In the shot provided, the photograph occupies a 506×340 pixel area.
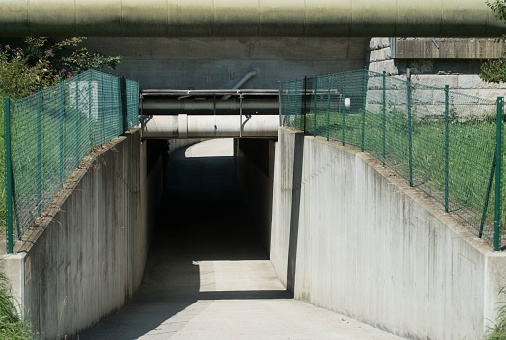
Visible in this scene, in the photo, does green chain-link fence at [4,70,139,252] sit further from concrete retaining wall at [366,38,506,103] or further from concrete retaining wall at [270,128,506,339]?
concrete retaining wall at [366,38,506,103]

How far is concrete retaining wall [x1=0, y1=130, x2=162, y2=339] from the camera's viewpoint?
7410mm

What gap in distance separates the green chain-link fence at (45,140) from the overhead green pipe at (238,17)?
3.35 ft

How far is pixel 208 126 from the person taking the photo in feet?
71.9

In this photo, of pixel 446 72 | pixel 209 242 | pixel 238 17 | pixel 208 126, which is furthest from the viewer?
pixel 209 242

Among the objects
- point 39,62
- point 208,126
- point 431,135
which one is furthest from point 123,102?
point 431,135

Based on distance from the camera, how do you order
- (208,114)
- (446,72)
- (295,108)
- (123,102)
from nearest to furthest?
1. (123,102)
2. (295,108)
3. (446,72)
4. (208,114)

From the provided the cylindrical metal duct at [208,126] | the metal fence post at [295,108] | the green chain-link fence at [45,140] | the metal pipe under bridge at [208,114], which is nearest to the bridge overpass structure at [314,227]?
the green chain-link fence at [45,140]

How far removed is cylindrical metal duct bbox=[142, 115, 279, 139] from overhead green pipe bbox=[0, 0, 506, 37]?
35.6 ft

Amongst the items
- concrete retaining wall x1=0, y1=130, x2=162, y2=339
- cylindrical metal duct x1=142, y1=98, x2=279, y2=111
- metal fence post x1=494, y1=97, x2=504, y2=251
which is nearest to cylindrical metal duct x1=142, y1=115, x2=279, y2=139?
cylindrical metal duct x1=142, y1=98, x2=279, y2=111

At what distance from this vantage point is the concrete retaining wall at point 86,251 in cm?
741

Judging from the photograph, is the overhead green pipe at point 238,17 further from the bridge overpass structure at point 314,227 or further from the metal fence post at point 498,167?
the metal fence post at point 498,167

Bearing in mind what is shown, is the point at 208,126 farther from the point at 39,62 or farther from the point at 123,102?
the point at 39,62

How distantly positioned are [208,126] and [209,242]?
178 inches

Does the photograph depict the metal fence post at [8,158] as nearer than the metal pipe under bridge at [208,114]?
Yes
